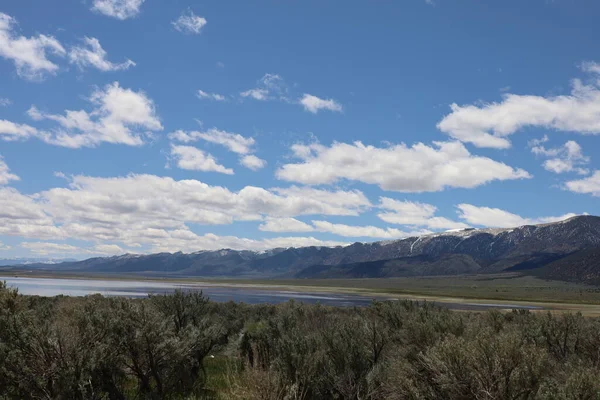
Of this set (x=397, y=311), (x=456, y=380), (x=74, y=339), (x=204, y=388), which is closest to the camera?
(x=456, y=380)

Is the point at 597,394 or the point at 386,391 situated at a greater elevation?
the point at 597,394

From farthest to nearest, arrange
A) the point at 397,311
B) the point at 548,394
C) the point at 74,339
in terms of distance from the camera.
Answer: the point at 397,311, the point at 74,339, the point at 548,394

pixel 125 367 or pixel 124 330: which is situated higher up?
pixel 124 330

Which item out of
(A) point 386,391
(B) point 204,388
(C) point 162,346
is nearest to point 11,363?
(C) point 162,346

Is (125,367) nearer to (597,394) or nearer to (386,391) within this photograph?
(386,391)

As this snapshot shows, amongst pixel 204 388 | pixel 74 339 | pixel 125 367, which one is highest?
pixel 74 339

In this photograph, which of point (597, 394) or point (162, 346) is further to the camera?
point (162, 346)

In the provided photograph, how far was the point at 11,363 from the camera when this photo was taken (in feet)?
40.4

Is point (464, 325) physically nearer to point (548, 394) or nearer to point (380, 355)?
point (380, 355)

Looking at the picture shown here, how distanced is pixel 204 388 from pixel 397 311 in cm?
1289

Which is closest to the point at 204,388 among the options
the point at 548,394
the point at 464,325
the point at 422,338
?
the point at 422,338

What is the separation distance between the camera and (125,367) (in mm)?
15164

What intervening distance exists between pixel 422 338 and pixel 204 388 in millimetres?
9517

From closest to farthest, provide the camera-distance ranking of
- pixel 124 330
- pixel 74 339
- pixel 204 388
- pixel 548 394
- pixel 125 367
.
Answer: pixel 548 394 → pixel 74 339 → pixel 124 330 → pixel 125 367 → pixel 204 388
